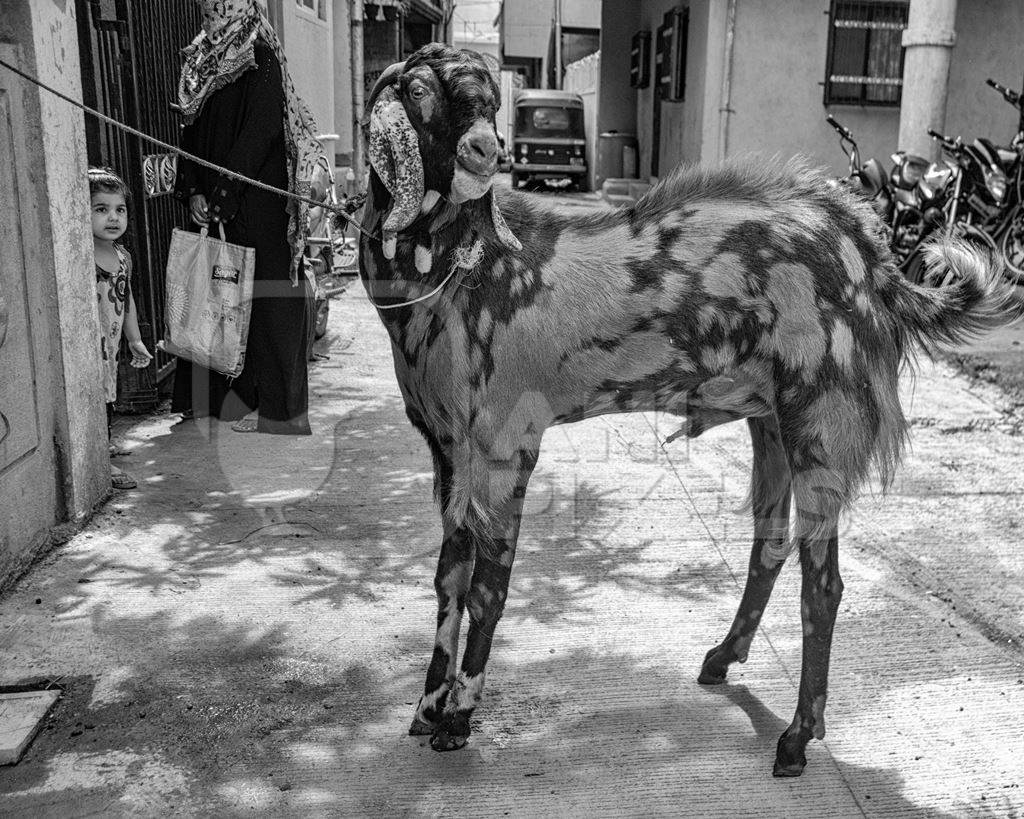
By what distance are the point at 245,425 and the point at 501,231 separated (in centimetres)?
321

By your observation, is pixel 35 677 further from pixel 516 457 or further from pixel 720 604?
pixel 720 604

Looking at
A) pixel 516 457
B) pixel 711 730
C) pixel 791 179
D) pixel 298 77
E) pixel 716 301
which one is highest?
pixel 298 77

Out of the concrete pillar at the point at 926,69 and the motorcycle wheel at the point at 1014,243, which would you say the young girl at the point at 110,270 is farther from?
the concrete pillar at the point at 926,69

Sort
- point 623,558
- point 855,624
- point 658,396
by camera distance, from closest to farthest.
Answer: point 658,396, point 855,624, point 623,558

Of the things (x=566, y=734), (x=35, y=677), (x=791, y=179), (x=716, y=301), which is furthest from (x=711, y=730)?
(x=35, y=677)

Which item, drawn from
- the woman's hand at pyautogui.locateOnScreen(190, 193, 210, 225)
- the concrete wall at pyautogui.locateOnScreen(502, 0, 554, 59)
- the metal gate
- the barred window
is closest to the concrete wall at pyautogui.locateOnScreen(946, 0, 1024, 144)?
the barred window

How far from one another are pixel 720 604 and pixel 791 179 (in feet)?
5.53

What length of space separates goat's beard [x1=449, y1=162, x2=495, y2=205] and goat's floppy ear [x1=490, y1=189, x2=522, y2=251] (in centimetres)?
14

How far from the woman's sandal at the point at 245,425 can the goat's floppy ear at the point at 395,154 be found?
3166mm

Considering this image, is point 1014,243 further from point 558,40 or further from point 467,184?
point 558,40

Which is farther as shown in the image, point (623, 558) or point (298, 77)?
point (298, 77)

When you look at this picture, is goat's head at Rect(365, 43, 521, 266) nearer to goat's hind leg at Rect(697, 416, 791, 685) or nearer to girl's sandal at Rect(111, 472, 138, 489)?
goat's hind leg at Rect(697, 416, 791, 685)

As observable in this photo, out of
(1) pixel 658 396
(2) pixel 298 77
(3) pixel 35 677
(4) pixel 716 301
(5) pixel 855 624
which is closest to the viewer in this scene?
(4) pixel 716 301

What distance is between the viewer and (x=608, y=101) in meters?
20.7
